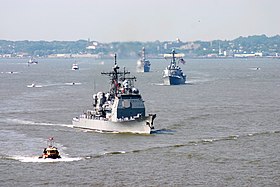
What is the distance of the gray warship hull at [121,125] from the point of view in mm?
66500

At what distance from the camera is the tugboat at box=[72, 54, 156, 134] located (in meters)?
67.4

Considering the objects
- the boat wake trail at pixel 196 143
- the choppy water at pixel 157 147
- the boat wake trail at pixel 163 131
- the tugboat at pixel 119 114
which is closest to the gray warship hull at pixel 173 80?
the choppy water at pixel 157 147

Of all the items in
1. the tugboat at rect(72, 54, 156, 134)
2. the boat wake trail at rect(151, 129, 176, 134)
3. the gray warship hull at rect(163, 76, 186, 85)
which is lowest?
the gray warship hull at rect(163, 76, 186, 85)

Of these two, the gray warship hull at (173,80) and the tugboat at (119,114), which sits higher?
the tugboat at (119,114)

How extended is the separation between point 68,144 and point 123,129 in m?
8.36

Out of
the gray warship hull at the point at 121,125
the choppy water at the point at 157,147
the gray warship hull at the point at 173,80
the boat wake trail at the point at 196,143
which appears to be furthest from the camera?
the gray warship hull at the point at 173,80

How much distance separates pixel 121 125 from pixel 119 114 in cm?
136

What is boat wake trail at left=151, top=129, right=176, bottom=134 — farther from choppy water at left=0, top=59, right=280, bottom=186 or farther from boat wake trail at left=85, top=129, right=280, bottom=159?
boat wake trail at left=85, top=129, right=280, bottom=159

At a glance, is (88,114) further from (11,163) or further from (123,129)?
(11,163)

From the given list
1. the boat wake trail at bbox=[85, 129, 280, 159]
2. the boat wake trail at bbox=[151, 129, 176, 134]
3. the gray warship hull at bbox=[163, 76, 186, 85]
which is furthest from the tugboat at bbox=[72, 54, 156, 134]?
the gray warship hull at bbox=[163, 76, 186, 85]

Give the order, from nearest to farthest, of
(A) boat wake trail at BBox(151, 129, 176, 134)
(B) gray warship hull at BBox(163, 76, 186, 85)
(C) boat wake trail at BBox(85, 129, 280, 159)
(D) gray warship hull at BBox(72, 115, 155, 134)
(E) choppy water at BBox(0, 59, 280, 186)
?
(E) choppy water at BBox(0, 59, 280, 186) < (C) boat wake trail at BBox(85, 129, 280, 159) < (D) gray warship hull at BBox(72, 115, 155, 134) < (A) boat wake trail at BBox(151, 129, 176, 134) < (B) gray warship hull at BBox(163, 76, 186, 85)

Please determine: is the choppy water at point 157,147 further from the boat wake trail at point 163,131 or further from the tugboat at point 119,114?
the tugboat at point 119,114

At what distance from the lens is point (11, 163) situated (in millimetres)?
52750

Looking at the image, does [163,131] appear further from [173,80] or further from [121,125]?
[173,80]
